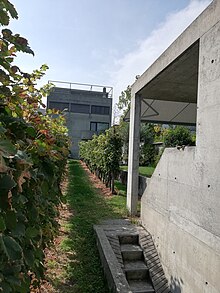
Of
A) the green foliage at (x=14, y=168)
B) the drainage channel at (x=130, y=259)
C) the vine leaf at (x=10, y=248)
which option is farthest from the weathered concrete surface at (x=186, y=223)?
the vine leaf at (x=10, y=248)

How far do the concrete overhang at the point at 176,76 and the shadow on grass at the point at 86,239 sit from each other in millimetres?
3384

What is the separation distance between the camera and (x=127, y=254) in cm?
515

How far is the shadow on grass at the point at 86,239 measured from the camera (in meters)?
4.07

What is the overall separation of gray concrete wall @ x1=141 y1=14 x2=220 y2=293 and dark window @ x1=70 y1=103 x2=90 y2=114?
31879 millimetres

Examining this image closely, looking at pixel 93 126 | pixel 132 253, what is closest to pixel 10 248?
pixel 132 253

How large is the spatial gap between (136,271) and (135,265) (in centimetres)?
22

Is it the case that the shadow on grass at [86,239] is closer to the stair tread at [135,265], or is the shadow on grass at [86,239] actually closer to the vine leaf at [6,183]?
the stair tread at [135,265]

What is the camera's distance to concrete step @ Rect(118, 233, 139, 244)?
5563mm

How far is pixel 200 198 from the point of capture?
3.67 metres

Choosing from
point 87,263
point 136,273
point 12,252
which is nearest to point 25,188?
point 12,252

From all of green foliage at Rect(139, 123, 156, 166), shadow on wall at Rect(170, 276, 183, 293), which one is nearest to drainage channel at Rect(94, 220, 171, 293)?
shadow on wall at Rect(170, 276, 183, 293)

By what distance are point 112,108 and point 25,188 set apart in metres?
36.6

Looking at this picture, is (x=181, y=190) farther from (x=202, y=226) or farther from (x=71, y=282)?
(x=71, y=282)

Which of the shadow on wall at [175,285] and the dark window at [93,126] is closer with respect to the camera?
the shadow on wall at [175,285]
